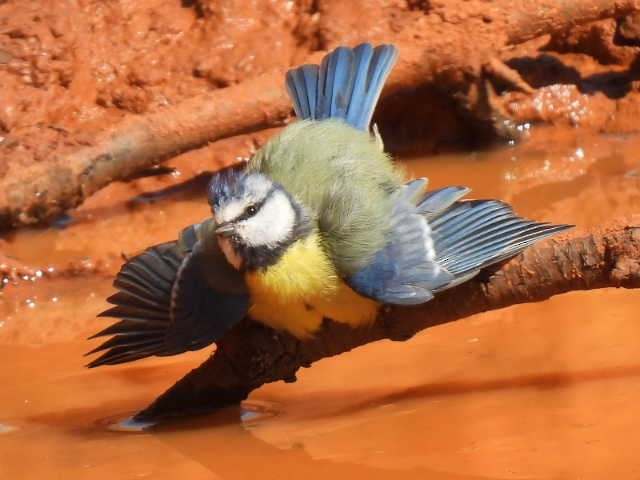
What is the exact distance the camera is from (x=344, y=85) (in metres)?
4.97

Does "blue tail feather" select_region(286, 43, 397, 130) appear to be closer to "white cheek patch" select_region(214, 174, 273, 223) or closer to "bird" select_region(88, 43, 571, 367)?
"bird" select_region(88, 43, 571, 367)

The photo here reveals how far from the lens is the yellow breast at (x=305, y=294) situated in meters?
3.95

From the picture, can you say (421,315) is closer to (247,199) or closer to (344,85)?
(247,199)

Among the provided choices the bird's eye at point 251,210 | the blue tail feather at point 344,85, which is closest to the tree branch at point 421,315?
the bird's eye at point 251,210

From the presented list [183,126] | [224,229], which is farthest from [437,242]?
[183,126]

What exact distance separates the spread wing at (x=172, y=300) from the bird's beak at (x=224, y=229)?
165 millimetres

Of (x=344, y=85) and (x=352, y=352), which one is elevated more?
(x=344, y=85)

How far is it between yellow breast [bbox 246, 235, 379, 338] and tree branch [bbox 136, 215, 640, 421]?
5 cm

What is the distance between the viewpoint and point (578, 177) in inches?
260

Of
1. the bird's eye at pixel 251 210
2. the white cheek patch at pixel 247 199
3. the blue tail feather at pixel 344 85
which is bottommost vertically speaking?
the bird's eye at pixel 251 210

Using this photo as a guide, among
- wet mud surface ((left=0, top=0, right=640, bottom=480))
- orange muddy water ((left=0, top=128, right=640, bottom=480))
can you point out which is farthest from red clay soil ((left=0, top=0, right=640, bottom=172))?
orange muddy water ((left=0, top=128, right=640, bottom=480))

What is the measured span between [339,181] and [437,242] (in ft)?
1.28

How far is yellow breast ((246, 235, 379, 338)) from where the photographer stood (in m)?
3.95

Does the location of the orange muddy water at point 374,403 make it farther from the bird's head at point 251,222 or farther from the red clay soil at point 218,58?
the red clay soil at point 218,58
